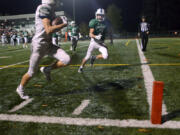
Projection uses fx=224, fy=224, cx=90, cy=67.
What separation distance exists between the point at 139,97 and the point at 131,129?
1309mm

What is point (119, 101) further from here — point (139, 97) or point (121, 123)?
point (121, 123)

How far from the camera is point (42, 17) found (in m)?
3.72

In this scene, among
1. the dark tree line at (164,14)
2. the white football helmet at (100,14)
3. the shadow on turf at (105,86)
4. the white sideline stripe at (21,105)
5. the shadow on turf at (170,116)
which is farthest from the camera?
the dark tree line at (164,14)

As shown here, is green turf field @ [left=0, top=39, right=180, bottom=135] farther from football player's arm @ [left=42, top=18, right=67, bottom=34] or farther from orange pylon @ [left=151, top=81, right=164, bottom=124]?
football player's arm @ [left=42, top=18, right=67, bottom=34]

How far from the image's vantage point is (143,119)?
2969 mm

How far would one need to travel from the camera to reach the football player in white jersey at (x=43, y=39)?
3.73 m

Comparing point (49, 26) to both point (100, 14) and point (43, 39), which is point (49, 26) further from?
point (100, 14)

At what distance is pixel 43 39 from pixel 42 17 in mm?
440

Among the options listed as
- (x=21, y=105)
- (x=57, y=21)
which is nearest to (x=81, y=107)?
(x=21, y=105)

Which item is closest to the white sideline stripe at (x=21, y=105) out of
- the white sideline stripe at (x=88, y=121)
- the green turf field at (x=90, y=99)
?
the green turf field at (x=90, y=99)

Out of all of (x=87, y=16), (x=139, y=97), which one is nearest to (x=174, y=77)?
(x=139, y=97)

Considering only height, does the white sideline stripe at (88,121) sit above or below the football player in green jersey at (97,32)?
below

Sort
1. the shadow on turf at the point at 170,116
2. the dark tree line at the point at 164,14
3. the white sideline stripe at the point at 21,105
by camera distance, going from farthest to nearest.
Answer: the dark tree line at the point at 164,14, the white sideline stripe at the point at 21,105, the shadow on turf at the point at 170,116

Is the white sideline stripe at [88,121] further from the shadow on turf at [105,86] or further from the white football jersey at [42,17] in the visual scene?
the white football jersey at [42,17]
